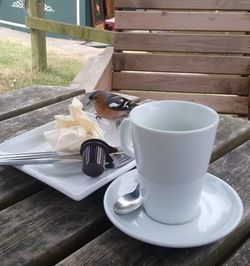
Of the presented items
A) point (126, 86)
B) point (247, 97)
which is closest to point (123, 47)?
point (126, 86)

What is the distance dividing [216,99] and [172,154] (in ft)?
4.93

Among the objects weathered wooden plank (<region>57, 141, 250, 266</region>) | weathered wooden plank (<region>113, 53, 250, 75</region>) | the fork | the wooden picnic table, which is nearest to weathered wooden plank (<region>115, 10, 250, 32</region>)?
weathered wooden plank (<region>113, 53, 250, 75</region>)

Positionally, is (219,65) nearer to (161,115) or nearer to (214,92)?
(214,92)

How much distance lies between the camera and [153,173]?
1.81ft

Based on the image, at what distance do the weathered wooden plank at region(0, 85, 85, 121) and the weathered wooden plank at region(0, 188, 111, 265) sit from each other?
18.0 inches

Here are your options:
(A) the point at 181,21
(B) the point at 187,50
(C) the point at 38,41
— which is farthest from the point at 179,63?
(C) the point at 38,41

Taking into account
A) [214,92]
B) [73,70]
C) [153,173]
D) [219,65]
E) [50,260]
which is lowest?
[73,70]

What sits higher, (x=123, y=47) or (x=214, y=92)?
(x=123, y=47)

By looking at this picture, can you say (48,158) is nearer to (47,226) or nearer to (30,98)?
(47,226)

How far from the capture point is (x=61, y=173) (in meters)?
0.69

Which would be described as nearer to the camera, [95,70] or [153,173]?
[153,173]

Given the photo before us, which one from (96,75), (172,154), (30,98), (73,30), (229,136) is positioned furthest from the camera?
(73,30)

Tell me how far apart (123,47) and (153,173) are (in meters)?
1.51

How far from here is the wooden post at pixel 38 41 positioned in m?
3.19
